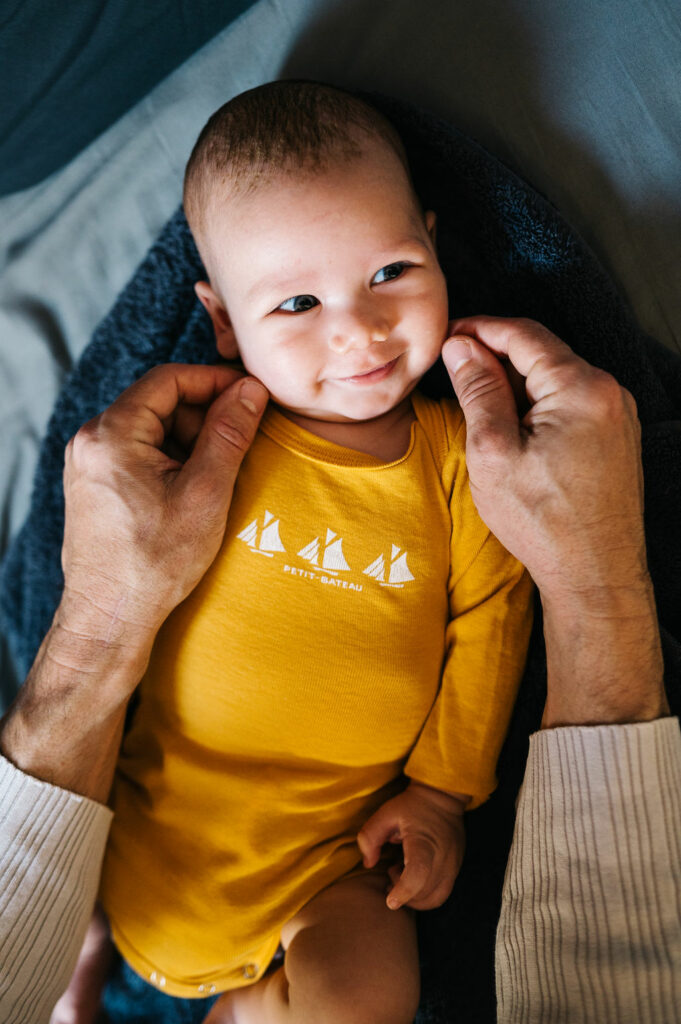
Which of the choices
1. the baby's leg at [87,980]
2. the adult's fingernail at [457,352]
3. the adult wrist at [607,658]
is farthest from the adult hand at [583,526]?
the baby's leg at [87,980]

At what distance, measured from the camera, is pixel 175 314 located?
130cm

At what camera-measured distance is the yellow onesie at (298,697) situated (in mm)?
1041

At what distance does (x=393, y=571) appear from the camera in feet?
3.45

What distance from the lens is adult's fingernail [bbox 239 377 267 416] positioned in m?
1.09

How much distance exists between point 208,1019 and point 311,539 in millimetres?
729

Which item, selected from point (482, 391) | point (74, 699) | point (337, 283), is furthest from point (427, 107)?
point (74, 699)

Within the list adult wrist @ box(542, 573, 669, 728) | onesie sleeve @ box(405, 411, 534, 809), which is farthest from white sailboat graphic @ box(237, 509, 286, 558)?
adult wrist @ box(542, 573, 669, 728)

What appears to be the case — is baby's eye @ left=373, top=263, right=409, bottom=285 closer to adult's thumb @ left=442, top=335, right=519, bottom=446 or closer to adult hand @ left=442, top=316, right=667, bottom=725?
adult's thumb @ left=442, top=335, right=519, bottom=446

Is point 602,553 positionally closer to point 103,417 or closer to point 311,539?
point 311,539

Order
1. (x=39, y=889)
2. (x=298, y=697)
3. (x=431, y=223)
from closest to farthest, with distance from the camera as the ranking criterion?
(x=39, y=889) → (x=298, y=697) → (x=431, y=223)

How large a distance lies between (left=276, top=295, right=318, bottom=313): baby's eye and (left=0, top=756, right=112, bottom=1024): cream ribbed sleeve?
713 millimetres

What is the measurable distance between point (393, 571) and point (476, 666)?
7.2 inches

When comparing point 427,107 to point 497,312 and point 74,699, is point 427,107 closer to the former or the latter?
point 497,312

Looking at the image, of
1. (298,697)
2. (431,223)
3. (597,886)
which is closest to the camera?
(597,886)
